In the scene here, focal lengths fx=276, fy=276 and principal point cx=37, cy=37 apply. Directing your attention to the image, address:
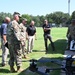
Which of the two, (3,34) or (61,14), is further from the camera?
(61,14)

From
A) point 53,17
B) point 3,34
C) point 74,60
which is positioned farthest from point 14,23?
point 53,17

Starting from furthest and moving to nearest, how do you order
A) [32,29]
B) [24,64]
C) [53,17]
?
[53,17] → [32,29] → [24,64]

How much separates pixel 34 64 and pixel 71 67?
404 millimetres

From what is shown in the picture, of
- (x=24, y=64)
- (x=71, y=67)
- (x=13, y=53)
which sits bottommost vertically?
(x=24, y=64)

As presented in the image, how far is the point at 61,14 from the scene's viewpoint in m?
154

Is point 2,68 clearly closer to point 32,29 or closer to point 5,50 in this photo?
point 5,50

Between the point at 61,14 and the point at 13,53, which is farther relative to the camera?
the point at 61,14

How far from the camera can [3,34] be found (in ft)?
32.6

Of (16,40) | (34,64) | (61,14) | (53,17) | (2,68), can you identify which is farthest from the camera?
(61,14)

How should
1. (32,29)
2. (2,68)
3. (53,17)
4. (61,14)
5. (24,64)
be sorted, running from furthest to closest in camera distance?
(61,14) < (53,17) < (32,29) < (24,64) < (2,68)

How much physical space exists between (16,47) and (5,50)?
5.36 ft

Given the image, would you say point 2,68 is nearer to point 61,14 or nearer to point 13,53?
point 13,53

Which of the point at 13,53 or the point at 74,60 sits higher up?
the point at 74,60

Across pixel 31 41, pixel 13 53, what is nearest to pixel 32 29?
pixel 31 41
